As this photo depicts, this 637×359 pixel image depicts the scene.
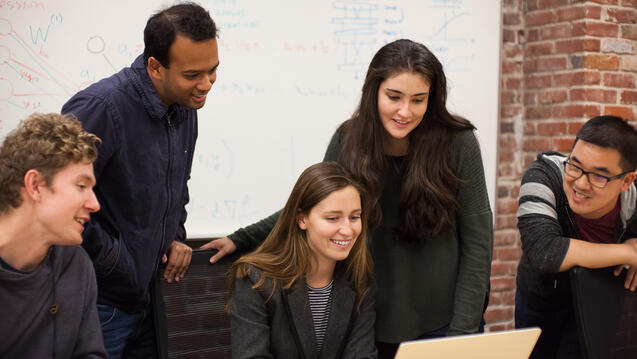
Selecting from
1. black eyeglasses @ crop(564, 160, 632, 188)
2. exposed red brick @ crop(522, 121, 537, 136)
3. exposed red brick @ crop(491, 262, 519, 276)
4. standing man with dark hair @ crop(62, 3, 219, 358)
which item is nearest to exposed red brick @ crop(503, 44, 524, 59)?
exposed red brick @ crop(522, 121, 537, 136)

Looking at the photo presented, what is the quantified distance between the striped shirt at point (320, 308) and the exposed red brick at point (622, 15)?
2.27m

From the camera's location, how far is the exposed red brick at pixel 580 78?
3.09 metres

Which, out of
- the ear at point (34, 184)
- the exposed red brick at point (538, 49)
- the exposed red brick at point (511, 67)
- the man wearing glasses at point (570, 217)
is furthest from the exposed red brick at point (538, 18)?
the ear at point (34, 184)

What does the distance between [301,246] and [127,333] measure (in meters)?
0.51

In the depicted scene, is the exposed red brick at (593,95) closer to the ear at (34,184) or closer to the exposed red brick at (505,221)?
the exposed red brick at (505,221)

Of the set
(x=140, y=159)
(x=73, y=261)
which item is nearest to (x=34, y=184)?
(x=73, y=261)

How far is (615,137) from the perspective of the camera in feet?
6.15

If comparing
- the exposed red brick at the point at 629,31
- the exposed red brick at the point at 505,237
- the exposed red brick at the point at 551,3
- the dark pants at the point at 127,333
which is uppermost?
the exposed red brick at the point at 551,3

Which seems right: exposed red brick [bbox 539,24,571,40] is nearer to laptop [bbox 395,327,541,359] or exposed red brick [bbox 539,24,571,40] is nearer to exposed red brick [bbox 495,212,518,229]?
exposed red brick [bbox 495,212,518,229]

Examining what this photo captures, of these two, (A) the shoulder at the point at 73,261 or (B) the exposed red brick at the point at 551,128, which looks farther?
(B) the exposed red brick at the point at 551,128

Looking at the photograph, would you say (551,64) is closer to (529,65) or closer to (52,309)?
(529,65)

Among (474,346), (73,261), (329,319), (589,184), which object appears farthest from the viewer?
(589,184)

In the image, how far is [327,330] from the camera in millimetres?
1676

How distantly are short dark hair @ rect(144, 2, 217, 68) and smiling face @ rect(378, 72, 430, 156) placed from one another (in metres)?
0.48
